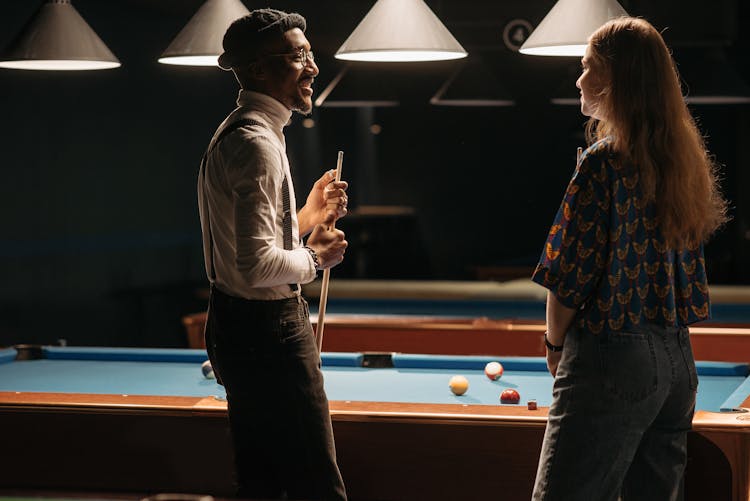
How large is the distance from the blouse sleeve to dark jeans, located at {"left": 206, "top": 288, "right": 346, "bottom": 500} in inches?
22.1

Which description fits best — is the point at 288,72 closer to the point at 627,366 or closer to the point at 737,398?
the point at 627,366

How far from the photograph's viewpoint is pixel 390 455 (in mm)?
2803

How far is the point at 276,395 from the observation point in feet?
7.62

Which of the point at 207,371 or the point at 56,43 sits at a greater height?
the point at 56,43

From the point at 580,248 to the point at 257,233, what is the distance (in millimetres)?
641

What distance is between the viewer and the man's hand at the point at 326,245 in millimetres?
2455

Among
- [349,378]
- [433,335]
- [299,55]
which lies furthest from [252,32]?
[433,335]

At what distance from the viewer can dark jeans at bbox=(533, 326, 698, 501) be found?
2.07 m

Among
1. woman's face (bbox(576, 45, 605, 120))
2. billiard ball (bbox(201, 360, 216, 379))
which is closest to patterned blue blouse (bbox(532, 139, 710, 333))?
woman's face (bbox(576, 45, 605, 120))

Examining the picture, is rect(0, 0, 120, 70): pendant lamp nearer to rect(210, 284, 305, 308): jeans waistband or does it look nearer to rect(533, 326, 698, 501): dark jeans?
rect(210, 284, 305, 308): jeans waistband

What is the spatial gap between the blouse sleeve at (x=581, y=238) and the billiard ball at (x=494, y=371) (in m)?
1.36

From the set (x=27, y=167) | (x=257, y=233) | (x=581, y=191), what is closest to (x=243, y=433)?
(x=257, y=233)

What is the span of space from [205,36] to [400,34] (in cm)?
64

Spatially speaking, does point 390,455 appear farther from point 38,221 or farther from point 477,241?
point 477,241
